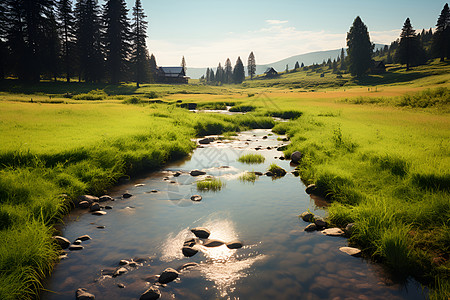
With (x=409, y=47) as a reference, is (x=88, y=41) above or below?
below

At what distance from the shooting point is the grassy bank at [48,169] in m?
5.77

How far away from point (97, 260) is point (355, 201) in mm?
8279

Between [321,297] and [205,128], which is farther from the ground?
[205,128]

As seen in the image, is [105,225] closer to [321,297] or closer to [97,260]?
[97,260]

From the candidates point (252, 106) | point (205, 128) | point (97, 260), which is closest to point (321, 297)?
point (97, 260)

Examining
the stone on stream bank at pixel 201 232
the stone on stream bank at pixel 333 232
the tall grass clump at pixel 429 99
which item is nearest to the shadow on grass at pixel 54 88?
the stone on stream bank at pixel 201 232

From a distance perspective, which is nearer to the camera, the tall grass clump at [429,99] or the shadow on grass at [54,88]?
the tall grass clump at [429,99]

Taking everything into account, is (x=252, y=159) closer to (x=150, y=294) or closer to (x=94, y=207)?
(x=94, y=207)

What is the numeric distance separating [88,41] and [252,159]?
60764 millimetres

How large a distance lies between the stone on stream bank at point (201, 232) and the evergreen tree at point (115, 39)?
65936mm

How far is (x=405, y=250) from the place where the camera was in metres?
6.20

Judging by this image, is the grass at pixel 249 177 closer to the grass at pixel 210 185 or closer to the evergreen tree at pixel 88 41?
the grass at pixel 210 185

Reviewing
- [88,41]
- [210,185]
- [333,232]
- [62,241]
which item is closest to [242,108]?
[210,185]

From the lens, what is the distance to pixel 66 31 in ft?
192
